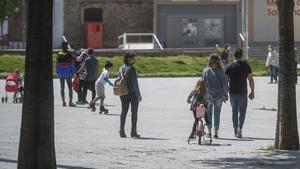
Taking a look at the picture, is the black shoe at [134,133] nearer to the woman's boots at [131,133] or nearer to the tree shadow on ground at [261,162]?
the woman's boots at [131,133]

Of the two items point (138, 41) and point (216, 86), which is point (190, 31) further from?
point (216, 86)

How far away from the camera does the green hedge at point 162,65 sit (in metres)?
42.4

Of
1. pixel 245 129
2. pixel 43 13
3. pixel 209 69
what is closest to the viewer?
pixel 43 13

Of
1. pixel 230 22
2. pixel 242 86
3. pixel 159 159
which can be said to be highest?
pixel 230 22

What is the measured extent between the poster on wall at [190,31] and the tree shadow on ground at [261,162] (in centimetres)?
4800

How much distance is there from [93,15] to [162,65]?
17069 mm

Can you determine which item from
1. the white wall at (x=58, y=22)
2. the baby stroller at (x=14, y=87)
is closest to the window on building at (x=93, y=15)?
the white wall at (x=58, y=22)

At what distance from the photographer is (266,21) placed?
Answer: 61.0m

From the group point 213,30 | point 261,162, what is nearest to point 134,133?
point 261,162

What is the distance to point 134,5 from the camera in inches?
2395

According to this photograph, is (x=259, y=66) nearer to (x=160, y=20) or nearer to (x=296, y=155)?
(x=160, y=20)

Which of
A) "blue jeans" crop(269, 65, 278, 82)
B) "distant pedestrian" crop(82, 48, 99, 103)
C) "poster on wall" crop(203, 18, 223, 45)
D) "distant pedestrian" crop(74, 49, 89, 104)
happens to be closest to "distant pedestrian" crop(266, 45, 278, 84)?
"blue jeans" crop(269, 65, 278, 82)

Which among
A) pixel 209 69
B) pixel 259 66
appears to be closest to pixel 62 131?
pixel 209 69

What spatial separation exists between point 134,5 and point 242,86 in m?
44.8
